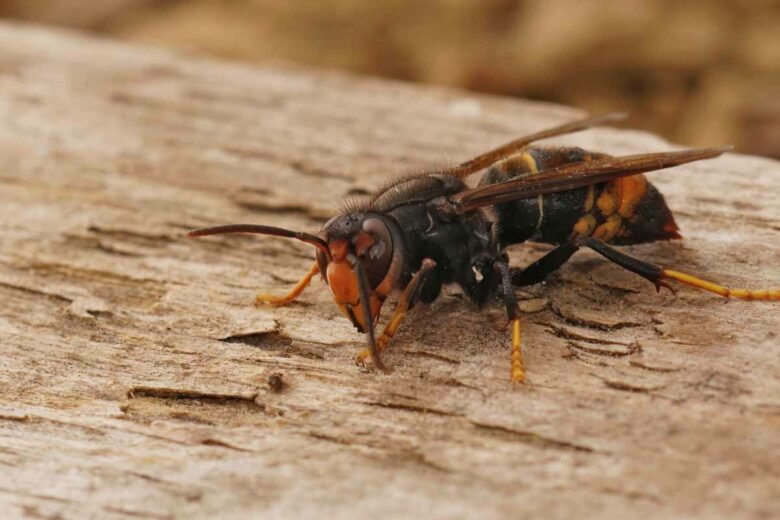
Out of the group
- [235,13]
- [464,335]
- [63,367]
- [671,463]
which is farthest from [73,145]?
[235,13]

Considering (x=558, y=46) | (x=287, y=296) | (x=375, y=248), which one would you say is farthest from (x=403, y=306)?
(x=558, y=46)

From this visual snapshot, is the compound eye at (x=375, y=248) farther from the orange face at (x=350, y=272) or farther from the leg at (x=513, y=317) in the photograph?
the leg at (x=513, y=317)

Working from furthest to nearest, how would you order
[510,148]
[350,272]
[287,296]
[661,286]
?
[510,148] < [287,296] < [661,286] < [350,272]

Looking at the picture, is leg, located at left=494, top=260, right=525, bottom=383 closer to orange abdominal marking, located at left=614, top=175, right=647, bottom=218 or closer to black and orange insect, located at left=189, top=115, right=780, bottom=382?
black and orange insect, located at left=189, top=115, right=780, bottom=382

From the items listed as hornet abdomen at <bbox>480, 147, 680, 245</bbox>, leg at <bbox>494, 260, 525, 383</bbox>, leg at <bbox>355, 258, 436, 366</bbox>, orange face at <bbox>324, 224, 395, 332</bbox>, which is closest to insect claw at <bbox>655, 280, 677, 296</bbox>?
hornet abdomen at <bbox>480, 147, 680, 245</bbox>

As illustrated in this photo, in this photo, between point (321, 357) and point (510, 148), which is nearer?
point (321, 357)

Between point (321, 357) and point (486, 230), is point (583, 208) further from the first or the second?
point (321, 357)

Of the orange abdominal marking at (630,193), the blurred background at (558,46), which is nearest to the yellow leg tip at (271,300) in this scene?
the orange abdominal marking at (630,193)
